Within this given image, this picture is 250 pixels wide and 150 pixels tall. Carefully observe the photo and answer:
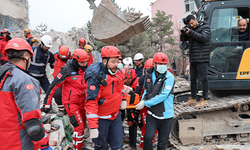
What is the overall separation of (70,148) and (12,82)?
2926 millimetres

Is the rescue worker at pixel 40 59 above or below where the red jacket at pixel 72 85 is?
above

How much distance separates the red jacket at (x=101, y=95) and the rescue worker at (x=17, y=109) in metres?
0.75

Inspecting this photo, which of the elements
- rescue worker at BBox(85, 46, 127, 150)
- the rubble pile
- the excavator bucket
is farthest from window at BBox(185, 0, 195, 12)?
rescue worker at BBox(85, 46, 127, 150)

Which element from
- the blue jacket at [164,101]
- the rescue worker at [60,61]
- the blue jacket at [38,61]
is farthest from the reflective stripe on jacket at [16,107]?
the blue jacket at [38,61]

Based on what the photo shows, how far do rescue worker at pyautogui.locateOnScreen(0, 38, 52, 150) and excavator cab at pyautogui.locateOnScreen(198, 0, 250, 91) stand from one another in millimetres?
3973

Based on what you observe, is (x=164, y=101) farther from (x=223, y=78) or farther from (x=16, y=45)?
(x=16, y=45)

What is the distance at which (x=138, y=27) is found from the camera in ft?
15.7

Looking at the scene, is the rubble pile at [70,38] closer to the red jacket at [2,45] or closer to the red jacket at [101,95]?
the red jacket at [2,45]

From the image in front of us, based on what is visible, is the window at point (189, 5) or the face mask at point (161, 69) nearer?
the face mask at point (161, 69)

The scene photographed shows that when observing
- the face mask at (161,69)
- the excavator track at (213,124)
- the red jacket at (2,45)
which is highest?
the red jacket at (2,45)

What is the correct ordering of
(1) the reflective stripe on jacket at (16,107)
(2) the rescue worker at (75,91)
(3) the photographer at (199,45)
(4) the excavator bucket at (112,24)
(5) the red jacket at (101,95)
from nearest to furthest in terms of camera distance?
(1) the reflective stripe on jacket at (16,107) → (5) the red jacket at (101,95) → (2) the rescue worker at (75,91) → (3) the photographer at (199,45) → (4) the excavator bucket at (112,24)

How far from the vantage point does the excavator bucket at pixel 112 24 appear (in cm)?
468

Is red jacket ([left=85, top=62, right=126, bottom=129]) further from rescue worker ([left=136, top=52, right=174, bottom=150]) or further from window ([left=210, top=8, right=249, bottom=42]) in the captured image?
window ([left=210, top=8, right=249, bottom=42])

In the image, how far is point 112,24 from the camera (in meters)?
4.84
